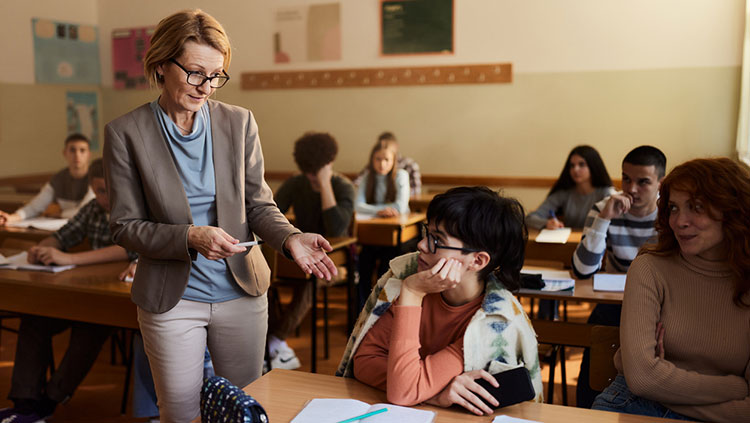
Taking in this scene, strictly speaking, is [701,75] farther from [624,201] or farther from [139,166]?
[139,166]

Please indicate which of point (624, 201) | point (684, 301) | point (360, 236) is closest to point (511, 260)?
point (684, 301)

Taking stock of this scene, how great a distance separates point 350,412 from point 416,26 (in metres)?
5.25

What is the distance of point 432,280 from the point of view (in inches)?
56.9

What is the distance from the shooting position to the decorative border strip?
5.98 metres

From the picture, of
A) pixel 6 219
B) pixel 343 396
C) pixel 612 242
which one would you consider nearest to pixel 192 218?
pixel 343 396

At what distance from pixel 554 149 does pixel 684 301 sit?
4.39 meters

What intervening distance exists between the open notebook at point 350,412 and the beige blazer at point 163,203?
1.73ft

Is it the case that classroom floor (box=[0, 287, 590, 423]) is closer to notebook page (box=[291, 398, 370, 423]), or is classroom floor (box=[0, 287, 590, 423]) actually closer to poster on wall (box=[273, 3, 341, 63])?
notebook page (box=[291, 398, 370, 423])

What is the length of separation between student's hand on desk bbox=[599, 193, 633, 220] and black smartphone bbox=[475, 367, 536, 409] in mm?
1424

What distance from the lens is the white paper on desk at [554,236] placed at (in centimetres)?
344

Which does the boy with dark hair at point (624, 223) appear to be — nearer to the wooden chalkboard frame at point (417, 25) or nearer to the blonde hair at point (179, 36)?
the blonde hair at point (179, 36)

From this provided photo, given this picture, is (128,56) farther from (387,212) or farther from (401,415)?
(401,415)

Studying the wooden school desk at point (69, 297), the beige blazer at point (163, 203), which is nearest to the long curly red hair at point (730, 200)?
the beige blazer at point (163, 203)

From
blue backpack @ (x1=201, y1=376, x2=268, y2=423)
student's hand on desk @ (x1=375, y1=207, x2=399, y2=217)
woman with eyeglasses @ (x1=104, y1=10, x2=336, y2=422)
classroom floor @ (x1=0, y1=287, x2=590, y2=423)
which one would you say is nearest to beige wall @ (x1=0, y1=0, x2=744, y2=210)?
student's hand on desk @ (x1=375, y1=207, x2=399, y2=217)
